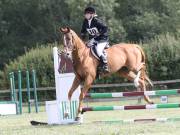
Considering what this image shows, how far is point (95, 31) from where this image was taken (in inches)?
511

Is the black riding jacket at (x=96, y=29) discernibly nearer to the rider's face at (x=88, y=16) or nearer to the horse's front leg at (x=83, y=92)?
the rider's face at (x=88, y=16)

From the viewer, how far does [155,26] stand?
46812 millimetres

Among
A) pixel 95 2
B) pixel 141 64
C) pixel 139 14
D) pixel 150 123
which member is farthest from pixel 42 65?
pixel 150 123

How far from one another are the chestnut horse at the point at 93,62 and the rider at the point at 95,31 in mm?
194

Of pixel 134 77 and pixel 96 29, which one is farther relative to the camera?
pixel 134 77

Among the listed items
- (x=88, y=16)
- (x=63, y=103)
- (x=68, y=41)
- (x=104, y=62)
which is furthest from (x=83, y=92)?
(x=88, y=16)

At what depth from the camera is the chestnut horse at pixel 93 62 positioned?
12.6 m

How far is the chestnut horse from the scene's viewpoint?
41.2ft

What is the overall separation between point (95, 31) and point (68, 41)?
0.83 meters

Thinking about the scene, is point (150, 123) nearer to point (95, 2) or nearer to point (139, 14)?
point (95, 2)

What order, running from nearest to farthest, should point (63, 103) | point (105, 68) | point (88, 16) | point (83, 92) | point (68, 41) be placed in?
point (68, 41), point (83, 92), point (88, 16), point (63, 103), point (105, 68)

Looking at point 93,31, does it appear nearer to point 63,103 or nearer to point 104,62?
point 104,62

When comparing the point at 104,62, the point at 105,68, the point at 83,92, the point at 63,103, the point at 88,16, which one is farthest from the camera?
the point at 105,68

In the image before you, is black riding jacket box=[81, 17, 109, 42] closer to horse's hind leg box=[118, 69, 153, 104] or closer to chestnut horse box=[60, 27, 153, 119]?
chestnut horse box=[60, 27, 153, 119]
